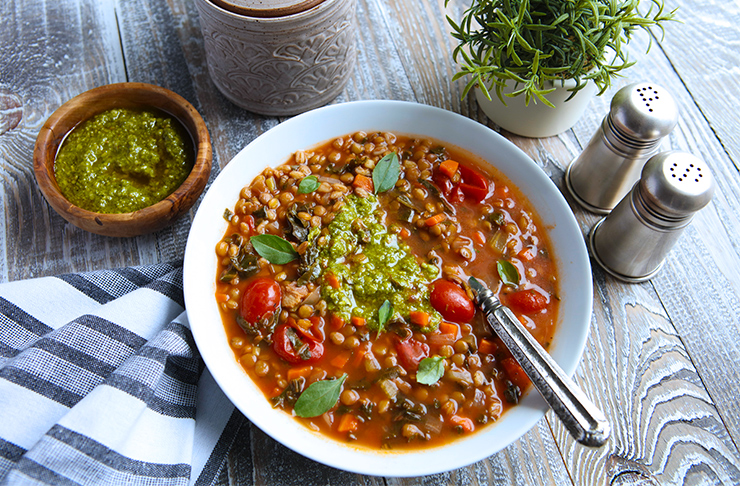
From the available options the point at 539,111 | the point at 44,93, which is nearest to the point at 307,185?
the point at 539,111

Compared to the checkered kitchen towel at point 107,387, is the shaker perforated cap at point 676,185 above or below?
above

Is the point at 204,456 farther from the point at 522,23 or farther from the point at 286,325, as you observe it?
the point at 522,23

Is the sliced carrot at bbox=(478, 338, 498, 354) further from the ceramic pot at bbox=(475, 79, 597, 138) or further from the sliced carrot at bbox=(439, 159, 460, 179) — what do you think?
the ceramic pot at bbox=(475, 79, 597, 138)

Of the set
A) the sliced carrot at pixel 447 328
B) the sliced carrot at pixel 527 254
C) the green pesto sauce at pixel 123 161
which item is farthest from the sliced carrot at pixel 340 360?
the green pesto sauce at pixel 123 161

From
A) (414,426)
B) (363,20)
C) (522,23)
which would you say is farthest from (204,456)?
(363,20)

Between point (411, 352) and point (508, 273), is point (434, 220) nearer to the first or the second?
point (508, 273)

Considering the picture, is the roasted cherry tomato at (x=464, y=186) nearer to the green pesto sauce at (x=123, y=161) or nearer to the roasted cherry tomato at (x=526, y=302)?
the roasted cherry tomato at (x=526, y=302)
